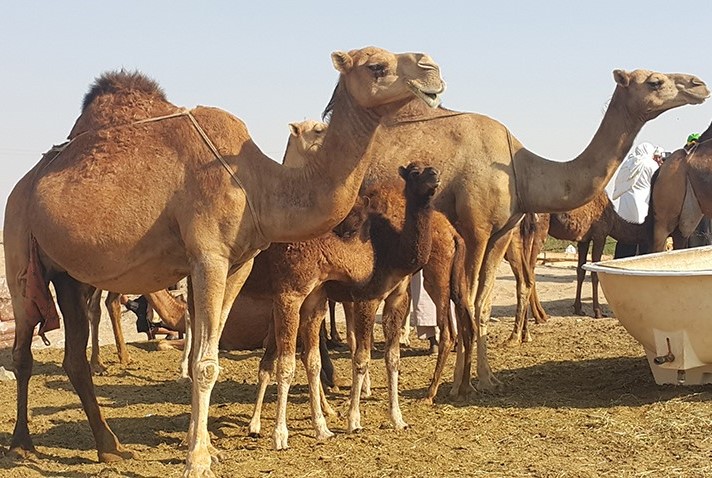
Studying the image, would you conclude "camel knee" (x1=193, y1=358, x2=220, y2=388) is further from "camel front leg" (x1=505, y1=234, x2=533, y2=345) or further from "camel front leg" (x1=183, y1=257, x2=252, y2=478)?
"camel front leg" (x1=505, y1=234, x2=533, y2=345)

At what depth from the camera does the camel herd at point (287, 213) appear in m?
6.06

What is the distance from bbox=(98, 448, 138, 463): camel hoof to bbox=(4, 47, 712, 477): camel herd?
0.05 metres

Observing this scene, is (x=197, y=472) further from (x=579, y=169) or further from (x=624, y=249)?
(x=624, y=249)

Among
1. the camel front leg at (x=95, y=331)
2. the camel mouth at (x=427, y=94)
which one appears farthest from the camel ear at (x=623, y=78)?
the camel front leg at (x=95, y=331)

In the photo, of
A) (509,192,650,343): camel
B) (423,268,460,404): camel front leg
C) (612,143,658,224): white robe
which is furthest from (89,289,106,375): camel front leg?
(612,143,658,224): white robe

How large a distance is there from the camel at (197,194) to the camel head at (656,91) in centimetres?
377

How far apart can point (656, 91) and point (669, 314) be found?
7.24 ft

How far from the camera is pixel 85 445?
293 inches

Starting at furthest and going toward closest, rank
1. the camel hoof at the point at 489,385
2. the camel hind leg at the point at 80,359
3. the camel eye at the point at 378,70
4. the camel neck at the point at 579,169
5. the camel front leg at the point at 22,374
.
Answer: the camel hoof at the point at 489,385
the camel neck at the point at 579,169
the camel front leg at the point at 22,374
the camel hind leg at the point at 80,359
the camel eye at the point at 378,70

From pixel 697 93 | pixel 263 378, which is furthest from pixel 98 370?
pixel 697 93

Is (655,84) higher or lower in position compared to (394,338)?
higher

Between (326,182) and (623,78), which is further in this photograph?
(623,78)

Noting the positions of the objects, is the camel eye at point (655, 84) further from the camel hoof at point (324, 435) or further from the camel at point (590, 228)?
the camel at point (590, 228)

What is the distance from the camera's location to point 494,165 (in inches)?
369
